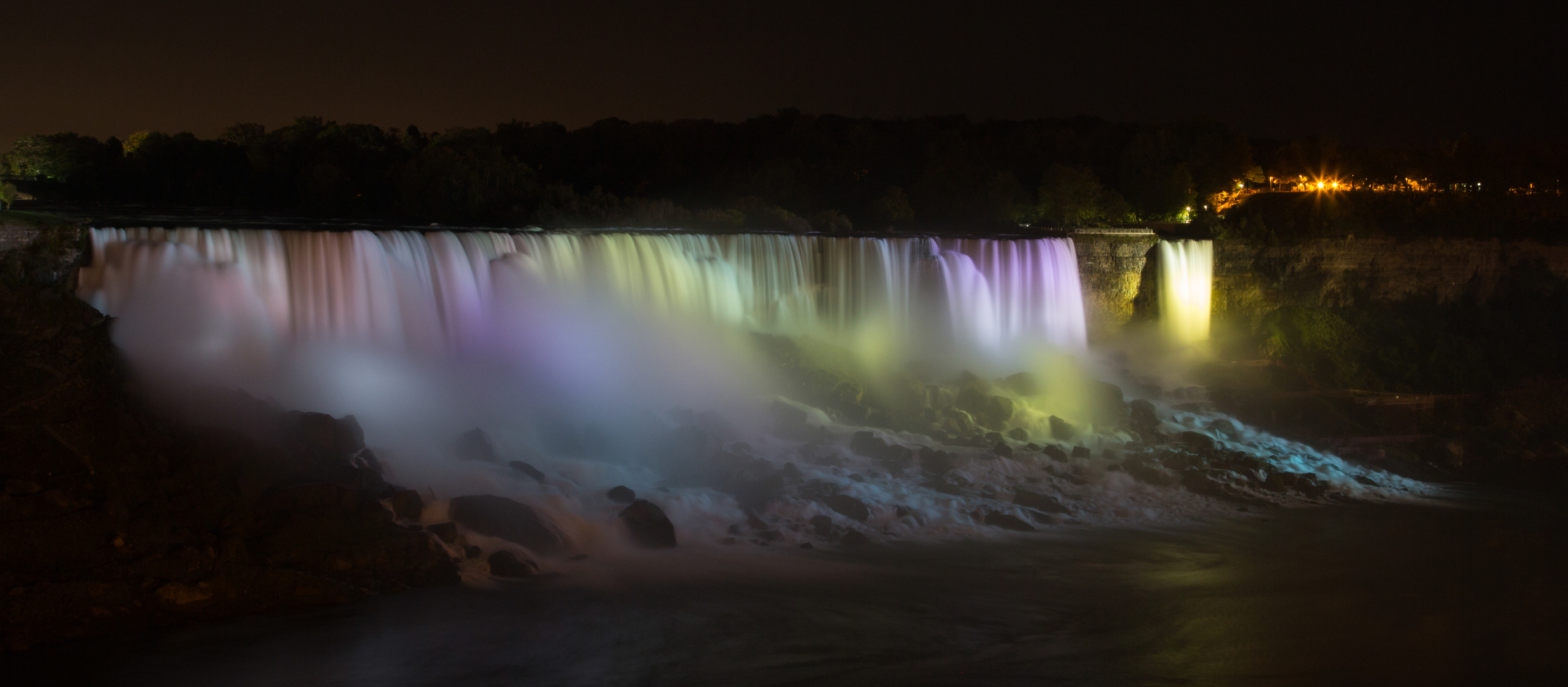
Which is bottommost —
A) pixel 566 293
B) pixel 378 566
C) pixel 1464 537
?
pixel 1464 537

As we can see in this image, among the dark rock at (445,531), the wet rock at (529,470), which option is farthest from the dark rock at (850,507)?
the dark rock at (445,531)

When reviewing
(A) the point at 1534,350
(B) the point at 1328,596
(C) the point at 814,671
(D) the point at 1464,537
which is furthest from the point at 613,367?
(A) the point at 1534,350

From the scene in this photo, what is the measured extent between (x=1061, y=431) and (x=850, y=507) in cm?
826

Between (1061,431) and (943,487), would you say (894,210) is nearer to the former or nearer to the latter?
(1061,431)

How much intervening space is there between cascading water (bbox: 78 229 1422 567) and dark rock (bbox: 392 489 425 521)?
5.04 ft

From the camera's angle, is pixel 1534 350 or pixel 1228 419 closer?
pixel 1228 419

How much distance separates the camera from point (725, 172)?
56.9m

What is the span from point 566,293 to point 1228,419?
16537mm

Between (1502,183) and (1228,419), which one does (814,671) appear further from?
(1502,183)

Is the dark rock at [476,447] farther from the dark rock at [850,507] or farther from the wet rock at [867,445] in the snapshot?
the wet rock at [867,445]

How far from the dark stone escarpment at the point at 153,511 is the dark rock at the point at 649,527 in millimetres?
2979

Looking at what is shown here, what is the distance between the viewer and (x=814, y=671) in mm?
13539

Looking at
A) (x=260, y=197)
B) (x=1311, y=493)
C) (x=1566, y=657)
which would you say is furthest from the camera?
(x=260, y=197)

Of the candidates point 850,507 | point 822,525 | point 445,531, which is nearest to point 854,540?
point 822,525
